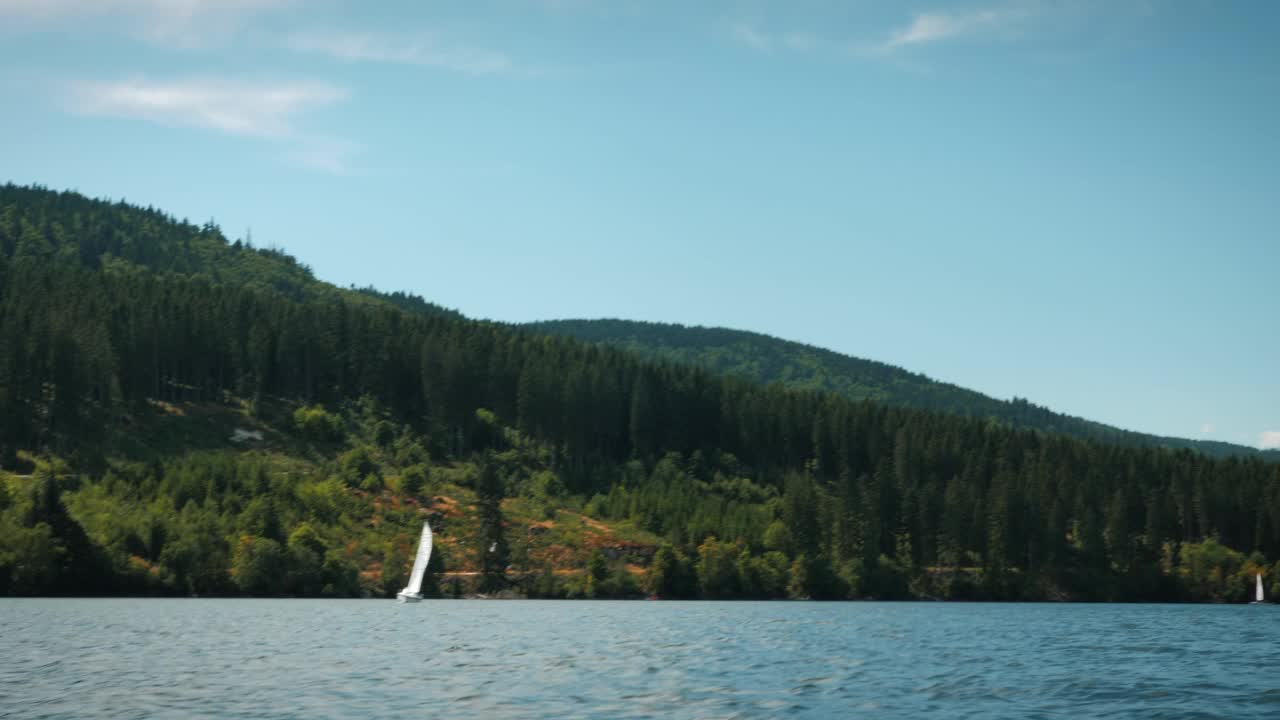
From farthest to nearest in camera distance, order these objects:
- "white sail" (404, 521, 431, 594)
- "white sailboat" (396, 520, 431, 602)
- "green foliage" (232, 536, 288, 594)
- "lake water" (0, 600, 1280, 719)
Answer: "green foliage" (232, 536, 288, 594)
"white sail" (404, 521, 431, 594)
"white sailboat" (396, 520, 431, 602)
"lake water" (0, 600, 1280, 719)

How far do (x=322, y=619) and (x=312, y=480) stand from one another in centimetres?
9426

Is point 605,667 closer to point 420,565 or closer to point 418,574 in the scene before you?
point 418,574

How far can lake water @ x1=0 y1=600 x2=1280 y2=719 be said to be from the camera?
43250mm

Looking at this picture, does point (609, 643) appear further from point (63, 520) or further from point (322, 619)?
point (63, 520)

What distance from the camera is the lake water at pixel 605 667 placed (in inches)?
1703

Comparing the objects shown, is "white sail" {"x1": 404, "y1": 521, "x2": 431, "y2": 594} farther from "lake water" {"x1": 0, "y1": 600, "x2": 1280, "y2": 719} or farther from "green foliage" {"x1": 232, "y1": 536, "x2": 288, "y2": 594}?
"lake water" {"x1": 0, "y1": 600, "x2": 1280, "y2": 719}

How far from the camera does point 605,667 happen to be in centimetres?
5681

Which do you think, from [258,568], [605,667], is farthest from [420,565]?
[605,667]

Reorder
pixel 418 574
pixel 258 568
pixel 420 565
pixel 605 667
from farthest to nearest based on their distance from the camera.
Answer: pixel 258 568 < pixel 420 565 < pixel 418 574 < pixel 605 667

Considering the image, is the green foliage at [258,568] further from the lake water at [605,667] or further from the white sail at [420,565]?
the lake water at [605,667]

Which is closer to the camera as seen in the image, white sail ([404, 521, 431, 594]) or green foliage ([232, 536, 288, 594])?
white sail ([404, 521, 431, 594])

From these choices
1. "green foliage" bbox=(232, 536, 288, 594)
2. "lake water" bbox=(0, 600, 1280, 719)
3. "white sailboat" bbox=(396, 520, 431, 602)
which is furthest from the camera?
"green foliage" bbox=(232, 536, 288, 594)

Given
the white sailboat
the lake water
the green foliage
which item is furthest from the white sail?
the lake water

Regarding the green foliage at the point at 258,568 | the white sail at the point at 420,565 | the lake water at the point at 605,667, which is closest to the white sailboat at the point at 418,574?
the white sail at the point at 420,565
